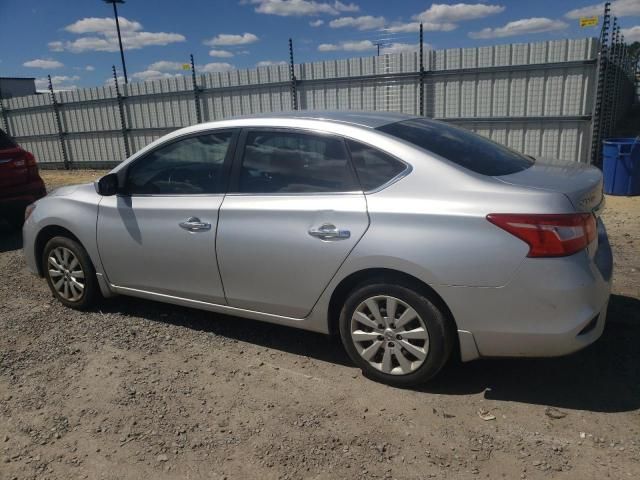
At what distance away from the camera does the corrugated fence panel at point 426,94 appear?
9773 millimetres

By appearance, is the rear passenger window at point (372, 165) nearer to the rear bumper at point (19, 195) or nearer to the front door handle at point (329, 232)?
the front door handle at point (329, 232)

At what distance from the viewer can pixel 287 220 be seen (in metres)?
3.31

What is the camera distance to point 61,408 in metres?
3.19

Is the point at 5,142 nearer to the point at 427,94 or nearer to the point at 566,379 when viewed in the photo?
the point at 566,379

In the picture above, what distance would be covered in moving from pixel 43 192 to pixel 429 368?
6.60 metres

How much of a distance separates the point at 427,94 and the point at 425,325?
29.7 ft

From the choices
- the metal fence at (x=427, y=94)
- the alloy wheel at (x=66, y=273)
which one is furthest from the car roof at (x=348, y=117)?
the metal fence at (x=427, y=94)

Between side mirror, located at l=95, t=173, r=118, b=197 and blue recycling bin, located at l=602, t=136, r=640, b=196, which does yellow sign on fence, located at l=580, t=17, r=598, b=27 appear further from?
side mirror, located at l=95, t=173, r=118, b=197

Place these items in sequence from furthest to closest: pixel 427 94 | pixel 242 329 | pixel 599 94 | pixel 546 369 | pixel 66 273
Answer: pixel 427 94
pixel 599 94
pixel 66 273
pixel 242 329
pixel 546 369

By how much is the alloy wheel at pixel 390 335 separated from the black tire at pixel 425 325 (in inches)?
0.7

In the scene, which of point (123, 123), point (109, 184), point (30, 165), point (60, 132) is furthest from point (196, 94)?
point (109, 184)

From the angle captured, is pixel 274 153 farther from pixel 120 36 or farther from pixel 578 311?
pixel 120 36

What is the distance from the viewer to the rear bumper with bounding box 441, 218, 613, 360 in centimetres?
269

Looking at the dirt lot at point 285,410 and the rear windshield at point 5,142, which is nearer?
the dirt lot at point 285,410
